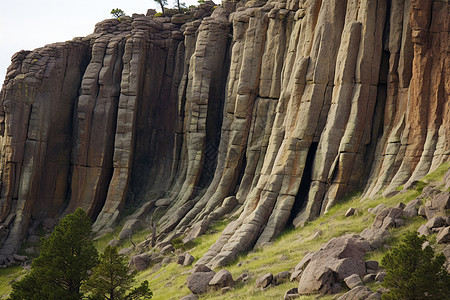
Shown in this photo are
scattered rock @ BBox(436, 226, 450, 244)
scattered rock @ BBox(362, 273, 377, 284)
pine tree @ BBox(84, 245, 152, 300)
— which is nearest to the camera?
scattered rock @ BBox(362, 273, 377, 284)

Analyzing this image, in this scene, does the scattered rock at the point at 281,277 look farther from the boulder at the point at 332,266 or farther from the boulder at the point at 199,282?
the boulder at the point at 199,282

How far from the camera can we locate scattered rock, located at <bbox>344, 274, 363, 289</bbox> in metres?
20.7

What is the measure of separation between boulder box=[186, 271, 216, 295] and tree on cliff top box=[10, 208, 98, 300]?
18.0 feet

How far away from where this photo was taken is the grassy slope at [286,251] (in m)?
25.3

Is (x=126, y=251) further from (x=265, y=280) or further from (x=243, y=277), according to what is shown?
(x=265, y=280)

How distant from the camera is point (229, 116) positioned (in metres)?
49.3

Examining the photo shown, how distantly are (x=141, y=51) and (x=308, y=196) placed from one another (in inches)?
1018

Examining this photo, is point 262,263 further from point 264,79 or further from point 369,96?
point 264,79

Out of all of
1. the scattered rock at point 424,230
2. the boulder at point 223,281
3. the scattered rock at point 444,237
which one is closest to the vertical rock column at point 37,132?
the boulder at point 223,281

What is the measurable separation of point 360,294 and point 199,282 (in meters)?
10.7

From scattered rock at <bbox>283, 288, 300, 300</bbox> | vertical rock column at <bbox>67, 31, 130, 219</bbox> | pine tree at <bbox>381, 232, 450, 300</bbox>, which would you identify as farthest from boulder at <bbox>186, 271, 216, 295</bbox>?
vertical rock column at <bbox>67, 31, 130, 219</bbox>

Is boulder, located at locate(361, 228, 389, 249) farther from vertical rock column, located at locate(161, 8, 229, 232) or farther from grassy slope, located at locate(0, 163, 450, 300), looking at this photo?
vertical rock column, located at locate(161, 8, 229, 232)

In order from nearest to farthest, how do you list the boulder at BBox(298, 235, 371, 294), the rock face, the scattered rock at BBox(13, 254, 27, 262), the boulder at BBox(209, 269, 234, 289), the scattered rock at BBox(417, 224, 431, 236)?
the boulder at BBox(298, 235, 371, 294) < the scattered rock at BBox(417, 224, 431, 236) < the boulder at BBox(209, 269, 234, 289) < the rock face < the scattered rock at BBox(13, 254, 27, 262)

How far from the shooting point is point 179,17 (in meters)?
60.0
